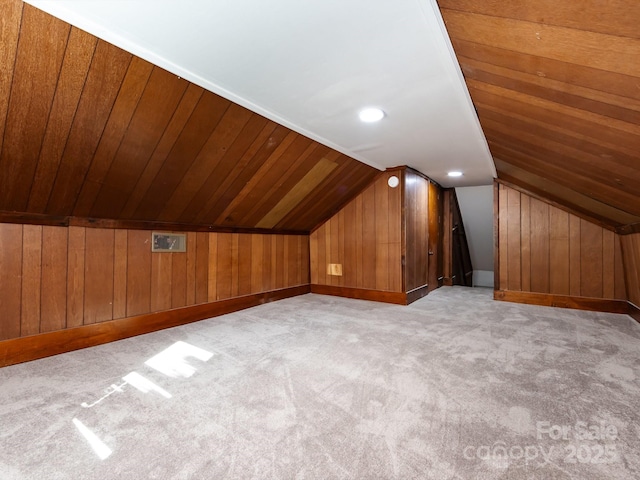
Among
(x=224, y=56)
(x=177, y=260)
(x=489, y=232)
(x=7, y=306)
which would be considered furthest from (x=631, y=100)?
(x=489, y=232)

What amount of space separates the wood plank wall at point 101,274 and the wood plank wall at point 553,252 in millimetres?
3551

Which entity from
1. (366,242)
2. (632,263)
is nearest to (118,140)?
(366,242)

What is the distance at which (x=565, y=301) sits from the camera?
11.9 feet

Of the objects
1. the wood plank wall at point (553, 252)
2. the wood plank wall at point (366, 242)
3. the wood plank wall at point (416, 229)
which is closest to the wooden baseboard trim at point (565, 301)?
the wood plank wall at point (553, 252)

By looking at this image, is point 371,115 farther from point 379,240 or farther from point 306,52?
point 379,240

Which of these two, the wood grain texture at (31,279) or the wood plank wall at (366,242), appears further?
the wood plank wall at (366,242)

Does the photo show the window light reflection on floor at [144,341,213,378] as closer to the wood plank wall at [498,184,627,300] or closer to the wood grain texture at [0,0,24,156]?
the wood grain texture at [0,0,24,156]

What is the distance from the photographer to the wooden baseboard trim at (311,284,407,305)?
379cm

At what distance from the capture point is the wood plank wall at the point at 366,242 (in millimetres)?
3852

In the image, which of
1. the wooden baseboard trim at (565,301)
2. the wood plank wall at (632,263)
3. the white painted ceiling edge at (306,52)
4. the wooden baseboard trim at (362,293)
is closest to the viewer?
the white painted ceiling edge at (306,52)

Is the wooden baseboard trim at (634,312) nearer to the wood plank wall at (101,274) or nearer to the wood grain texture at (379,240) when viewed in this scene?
the wood grain texture at (379,240)

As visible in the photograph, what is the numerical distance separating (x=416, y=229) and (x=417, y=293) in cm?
91

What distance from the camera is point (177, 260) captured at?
116 inches

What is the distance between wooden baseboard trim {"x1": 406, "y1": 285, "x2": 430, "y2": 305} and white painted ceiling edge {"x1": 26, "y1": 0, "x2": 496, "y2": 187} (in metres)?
2.15
